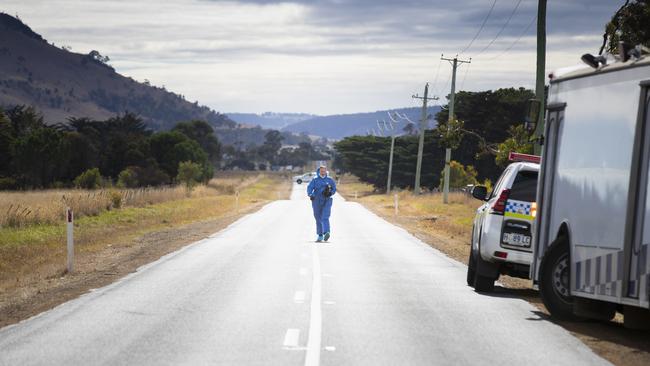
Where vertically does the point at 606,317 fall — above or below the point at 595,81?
below

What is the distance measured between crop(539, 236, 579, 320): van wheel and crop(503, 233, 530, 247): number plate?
2.23m

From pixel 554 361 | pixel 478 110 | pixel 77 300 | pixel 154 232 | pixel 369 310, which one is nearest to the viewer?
pixel 554 361

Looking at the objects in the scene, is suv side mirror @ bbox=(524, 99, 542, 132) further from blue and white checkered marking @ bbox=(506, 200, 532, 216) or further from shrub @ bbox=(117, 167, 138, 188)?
shrub @ bbox=(117, 167, 138, 188)

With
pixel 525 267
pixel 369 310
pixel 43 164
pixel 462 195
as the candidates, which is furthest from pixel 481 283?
pixel 43 164

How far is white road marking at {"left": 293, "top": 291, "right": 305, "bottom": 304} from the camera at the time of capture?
43.7 feet

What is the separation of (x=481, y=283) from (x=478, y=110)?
252 ft

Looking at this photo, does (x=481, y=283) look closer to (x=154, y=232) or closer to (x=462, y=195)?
(x=154, y=232)

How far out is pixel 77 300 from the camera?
1334 cm

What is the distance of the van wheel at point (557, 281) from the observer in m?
11.9

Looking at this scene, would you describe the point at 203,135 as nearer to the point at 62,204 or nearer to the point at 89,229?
the point at 62,204

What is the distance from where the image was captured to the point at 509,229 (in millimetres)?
14562

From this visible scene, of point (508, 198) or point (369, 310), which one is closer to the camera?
point (369, 310)

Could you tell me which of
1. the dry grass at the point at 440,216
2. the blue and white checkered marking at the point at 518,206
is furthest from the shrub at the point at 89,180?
the blue and white checkered marking at the point at 518,206

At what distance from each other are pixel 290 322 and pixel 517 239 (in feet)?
15.3
